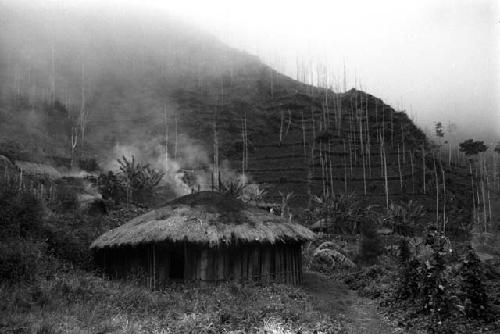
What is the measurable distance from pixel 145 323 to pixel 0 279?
4.97 m

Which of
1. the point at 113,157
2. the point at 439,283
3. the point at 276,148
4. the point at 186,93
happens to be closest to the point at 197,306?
the point at 439,283

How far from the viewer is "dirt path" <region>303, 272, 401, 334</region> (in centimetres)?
1339

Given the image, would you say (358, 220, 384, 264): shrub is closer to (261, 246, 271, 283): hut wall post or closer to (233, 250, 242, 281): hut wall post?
(261, 246, 271, 283): hut wall post

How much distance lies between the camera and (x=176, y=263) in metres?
18.2

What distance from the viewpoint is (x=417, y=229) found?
42219 millimetres

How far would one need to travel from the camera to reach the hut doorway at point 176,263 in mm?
17797

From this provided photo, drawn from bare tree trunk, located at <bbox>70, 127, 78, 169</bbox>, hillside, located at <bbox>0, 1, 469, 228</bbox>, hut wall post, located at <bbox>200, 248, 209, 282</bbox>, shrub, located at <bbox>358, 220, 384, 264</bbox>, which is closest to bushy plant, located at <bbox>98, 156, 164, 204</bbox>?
hillside, located at <bbox>0, 1, 469, 228</bbox>

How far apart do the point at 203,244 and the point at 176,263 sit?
1847mm

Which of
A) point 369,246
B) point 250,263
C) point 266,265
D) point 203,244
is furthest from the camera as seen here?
point 369,246

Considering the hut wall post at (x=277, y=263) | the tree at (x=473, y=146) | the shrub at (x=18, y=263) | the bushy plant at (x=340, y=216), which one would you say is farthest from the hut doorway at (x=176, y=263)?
the tree at (x=473, y=146)

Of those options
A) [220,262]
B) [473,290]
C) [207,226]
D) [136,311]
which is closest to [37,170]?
[207,226]

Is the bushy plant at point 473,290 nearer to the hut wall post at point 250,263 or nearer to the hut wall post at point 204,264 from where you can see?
the hut wall post at point 250,263

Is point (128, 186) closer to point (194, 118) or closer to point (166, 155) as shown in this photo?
point (166, 155)

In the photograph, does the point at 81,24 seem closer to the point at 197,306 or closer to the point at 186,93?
the point at 186,93
